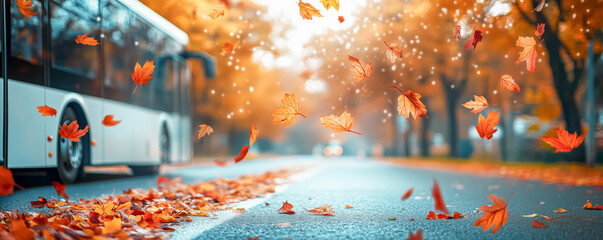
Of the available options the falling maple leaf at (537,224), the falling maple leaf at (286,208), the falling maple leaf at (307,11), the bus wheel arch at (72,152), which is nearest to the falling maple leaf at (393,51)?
the falling maple leaf at (307,11)

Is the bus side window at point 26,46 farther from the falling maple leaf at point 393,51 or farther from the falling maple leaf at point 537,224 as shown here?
the falling maple leaf at point 537,224

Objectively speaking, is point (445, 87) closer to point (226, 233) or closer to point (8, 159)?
point (8, 159)

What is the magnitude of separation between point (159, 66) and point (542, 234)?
9836 mm

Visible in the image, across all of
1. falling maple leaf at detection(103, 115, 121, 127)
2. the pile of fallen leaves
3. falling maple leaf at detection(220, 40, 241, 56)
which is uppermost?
falling maple leaf at detection(220, 40, 241, 56)

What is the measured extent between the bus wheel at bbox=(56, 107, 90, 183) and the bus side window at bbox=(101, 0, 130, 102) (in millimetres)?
989

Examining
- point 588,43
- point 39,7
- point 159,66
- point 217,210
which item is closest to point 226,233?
point 217,210

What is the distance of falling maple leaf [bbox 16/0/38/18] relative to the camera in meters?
7.57

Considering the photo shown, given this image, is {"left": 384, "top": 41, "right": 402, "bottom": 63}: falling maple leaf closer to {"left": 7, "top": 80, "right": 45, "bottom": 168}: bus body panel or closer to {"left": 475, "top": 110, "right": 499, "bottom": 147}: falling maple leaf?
{"left": 475, "top": 110, "right": 499, "bottom": 147}: falling maple leaf

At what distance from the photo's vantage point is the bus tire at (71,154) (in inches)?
355

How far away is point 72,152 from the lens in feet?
31.2

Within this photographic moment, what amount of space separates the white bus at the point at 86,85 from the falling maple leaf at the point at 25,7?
0.09 metres

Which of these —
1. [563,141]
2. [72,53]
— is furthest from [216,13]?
[72,53]

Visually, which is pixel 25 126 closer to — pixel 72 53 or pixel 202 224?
pixel 72 53

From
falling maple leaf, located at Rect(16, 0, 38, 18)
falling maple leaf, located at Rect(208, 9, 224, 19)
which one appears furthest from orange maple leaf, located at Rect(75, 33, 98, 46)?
falling maple leaf, located at Rect(208, 9, 224, 19)
